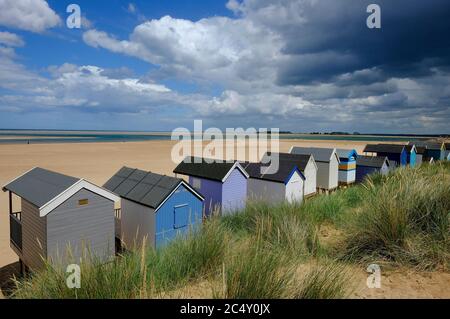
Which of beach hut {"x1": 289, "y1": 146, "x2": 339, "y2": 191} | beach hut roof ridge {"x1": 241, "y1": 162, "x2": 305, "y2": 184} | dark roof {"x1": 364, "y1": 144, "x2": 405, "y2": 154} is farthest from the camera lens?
dark roof {"x1": 364, "y1": 144, "x2": 405, "y2": 154}

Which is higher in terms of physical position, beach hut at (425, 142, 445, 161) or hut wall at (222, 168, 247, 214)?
beach hut at (425, 142, 445, 161)

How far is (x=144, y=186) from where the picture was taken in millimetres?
10555

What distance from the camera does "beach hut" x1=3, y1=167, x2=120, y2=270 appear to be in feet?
25.2

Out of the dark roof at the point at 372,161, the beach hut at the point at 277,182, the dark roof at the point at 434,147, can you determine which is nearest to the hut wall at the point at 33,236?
the beach hut at the point at 277,182

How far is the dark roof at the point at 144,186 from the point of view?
9645mm

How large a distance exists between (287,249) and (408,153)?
77.1 ft

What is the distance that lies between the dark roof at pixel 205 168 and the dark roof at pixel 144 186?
2880 millimetres

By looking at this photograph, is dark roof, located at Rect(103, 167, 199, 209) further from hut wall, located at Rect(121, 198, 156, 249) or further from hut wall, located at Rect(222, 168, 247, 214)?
hut wall, located at Rect(222, 168, 247, 214)

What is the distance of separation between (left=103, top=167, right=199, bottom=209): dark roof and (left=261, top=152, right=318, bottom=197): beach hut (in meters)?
7.58

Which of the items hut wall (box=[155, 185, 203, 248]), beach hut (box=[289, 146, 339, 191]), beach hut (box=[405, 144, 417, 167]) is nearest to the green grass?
hut wall (box=[155, 185, 203, 248])

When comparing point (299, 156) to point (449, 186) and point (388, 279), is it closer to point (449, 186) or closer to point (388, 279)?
point (449, 186)

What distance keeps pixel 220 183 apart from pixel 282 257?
849 centimetres

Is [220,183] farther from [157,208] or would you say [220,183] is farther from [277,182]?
[157,208]
